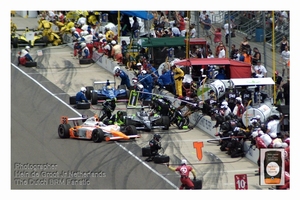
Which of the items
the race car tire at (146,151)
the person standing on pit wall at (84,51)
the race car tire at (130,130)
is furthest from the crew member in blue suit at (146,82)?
the person standing on pit wall at (84,51)

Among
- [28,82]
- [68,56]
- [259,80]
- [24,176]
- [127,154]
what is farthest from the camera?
[68,56]

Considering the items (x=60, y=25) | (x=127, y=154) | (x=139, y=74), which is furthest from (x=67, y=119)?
(x=60, y=25)

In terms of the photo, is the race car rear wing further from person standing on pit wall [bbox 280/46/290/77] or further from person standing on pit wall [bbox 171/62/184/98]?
person standing on pit wall [bbox 280/46/290/77]

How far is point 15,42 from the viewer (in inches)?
2007

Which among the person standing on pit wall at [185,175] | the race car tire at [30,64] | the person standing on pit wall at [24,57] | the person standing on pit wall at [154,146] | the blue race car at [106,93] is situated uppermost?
the person standing on pit wall at [24,57]

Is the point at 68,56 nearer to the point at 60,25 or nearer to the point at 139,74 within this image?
the point at 60,25

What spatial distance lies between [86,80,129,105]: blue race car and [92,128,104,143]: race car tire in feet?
17.4

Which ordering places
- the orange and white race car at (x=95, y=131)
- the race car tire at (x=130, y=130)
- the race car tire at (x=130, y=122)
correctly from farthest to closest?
the race car tire at (x=130, y=122)
the race car tire at (x=130, y=130)
the orange and white race car at (x=95, y=131)

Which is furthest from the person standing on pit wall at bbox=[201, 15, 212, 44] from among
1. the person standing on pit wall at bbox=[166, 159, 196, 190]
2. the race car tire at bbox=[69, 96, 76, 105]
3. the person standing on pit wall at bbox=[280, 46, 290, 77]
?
the person standing on pit wall at bbox=[166, 159, 196, 190]

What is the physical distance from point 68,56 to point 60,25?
3707 mm

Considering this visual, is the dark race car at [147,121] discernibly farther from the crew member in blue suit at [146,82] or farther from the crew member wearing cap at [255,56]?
the crew member wearing cap at [255,56]

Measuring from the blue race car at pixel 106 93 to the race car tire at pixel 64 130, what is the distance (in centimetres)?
461

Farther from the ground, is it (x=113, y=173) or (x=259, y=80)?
(x=259, y=80)

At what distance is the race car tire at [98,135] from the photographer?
3591 cm
